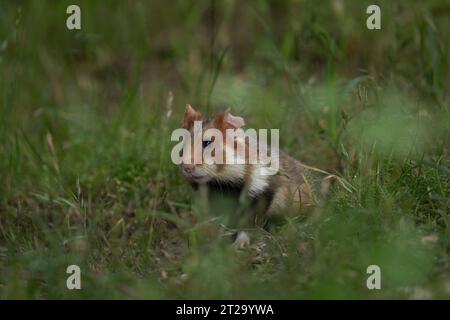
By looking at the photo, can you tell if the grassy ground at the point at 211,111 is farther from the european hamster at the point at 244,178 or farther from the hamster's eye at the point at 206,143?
the hamster's eye at the point at 206,143

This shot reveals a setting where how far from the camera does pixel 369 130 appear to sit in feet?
14.7

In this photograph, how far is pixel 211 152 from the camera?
443 centimetres

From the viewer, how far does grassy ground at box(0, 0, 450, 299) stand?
3920mm

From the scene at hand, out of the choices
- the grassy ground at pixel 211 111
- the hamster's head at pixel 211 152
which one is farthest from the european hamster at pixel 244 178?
the grassy ground at pixel 211 111

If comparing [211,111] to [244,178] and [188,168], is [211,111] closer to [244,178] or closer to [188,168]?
[244,178]

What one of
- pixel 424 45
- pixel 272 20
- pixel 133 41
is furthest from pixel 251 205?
pixel 272 20

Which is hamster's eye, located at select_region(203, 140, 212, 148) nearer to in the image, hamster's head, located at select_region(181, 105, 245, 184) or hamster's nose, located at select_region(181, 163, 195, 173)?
hamster's head, located at select_region(181, 105, 245, 184)

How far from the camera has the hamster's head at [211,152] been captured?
4.37 m

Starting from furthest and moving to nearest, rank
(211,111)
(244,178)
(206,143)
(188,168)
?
(211,111) → (244,178) → (206,143) → (188,168)

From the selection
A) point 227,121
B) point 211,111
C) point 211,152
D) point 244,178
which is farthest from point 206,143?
point 211,111

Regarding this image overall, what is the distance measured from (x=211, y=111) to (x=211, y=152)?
5.87ft

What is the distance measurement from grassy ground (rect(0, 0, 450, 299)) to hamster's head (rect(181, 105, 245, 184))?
8.4 inches

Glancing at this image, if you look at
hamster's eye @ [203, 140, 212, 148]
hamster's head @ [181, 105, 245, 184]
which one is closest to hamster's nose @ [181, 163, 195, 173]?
hamster's head @ [181, 105, 245, 184]

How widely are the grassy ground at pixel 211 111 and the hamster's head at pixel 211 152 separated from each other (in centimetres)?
21
